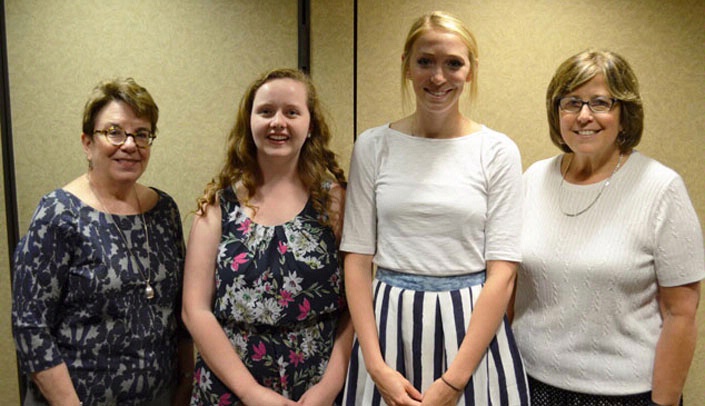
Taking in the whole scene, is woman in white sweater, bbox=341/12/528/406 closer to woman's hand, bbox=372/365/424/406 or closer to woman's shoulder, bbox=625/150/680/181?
woman's hand, bbox=372/365/424/406

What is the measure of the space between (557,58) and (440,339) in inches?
60.7

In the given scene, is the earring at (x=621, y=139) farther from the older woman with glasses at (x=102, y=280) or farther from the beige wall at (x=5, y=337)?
the beige wall at (x=5, y=337)

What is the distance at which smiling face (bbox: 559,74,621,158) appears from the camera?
147cm

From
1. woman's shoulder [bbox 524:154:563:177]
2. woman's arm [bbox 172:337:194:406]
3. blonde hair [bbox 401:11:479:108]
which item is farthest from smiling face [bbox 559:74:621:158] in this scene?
woman's arm [bbox 172:337:194:406]

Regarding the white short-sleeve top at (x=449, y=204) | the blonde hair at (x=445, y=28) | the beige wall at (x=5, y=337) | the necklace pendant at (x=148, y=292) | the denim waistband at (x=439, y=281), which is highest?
the blonde hair at (x=445, y=28)

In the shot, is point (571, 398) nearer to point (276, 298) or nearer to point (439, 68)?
point (276, 298)

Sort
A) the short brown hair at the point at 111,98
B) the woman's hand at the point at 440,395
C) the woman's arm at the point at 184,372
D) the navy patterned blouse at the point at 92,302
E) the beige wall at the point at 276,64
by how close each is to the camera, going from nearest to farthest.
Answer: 1. the woman's hand at the point at 440,395
2. the navy patterned blouse at the point at 92,302
3. the short brown hair at the point at 111,98
4. the woman's arm at the point at 184,372
5. the beige wall at the point at 276,64

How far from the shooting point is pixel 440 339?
56.9 inches

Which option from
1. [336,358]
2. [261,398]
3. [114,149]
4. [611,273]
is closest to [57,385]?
[261,398]

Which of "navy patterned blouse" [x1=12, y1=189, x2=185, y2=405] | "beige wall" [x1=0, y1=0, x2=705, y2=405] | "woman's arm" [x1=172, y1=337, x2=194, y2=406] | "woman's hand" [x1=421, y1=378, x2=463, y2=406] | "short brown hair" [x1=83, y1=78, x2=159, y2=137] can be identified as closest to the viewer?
"woman's hand" [x1=421, y1=378, x2=463, y2=406]

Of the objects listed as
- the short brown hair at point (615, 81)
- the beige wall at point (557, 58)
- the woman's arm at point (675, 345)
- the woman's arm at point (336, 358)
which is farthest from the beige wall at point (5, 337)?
the woman's arm at point (675, 345)

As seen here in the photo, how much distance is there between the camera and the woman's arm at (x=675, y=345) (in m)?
1.44

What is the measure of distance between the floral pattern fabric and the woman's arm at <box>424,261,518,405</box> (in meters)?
0.38

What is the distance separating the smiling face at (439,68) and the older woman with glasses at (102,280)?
841 millimetres
